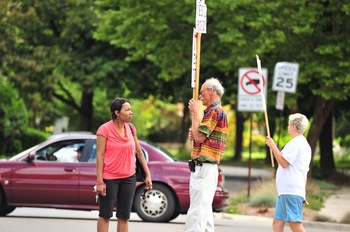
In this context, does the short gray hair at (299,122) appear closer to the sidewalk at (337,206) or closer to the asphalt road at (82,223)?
the asphalt road at (82,223)

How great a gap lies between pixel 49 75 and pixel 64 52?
1.26 metres

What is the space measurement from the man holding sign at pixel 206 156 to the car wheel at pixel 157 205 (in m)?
5.56

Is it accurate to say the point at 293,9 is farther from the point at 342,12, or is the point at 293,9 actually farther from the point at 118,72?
the point at 118,72

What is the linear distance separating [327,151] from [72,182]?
21.0 m

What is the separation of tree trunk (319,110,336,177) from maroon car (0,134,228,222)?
62.1ft

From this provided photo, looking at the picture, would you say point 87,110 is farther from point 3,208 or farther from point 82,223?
point 82,223

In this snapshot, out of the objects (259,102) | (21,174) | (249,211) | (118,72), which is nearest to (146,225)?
(21,174)

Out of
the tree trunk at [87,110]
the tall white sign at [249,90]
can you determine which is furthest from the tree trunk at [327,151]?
the tree trunk at [87,110]

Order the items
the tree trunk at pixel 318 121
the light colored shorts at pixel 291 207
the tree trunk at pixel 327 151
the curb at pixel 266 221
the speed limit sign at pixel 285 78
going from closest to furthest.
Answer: the light colored shorts at pixel 291 207 < the curb at pixel 266 221 < the speed limit sign at pixel 285 78 < the tree trunk at pixel 318 121 < the tree trunk at pixel 327 151

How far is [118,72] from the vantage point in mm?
40250

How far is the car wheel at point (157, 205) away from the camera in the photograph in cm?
1579

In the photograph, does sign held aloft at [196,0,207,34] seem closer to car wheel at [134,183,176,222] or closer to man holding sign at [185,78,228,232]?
man holding sign at [185,78,228,232]

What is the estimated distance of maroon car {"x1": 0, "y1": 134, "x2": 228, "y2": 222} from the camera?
15.8m

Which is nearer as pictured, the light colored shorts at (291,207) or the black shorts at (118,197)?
the black shorts at (118,197)
